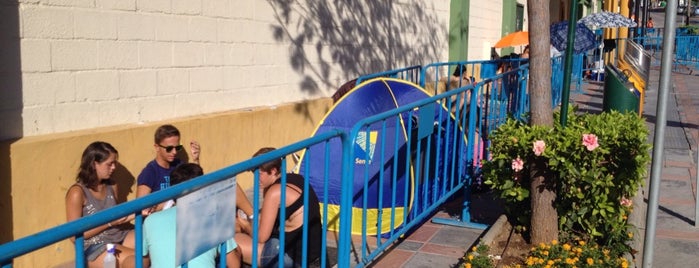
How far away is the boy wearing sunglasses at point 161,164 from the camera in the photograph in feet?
18.4

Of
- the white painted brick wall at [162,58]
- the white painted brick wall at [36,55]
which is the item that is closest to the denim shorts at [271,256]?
the white painted brick wall at [162,58]

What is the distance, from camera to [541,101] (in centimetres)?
529

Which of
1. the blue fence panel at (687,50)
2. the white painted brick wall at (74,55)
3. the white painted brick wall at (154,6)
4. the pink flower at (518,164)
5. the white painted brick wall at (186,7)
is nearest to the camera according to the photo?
the pink flower at (518,164)

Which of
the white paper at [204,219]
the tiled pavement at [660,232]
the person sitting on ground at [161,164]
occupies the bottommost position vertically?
the tiled pavement at [660,232]

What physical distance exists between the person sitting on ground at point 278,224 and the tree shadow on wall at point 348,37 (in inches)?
159

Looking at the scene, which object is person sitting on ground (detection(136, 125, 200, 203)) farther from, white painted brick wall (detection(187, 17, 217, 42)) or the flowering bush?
the flowering bush

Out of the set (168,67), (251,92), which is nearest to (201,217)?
(168,67)

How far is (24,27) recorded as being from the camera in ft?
16.6

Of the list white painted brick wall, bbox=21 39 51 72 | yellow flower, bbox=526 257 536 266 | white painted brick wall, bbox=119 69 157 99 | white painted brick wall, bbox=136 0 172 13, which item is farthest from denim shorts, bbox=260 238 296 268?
white painted brick wall, bbox=136 0 172 13

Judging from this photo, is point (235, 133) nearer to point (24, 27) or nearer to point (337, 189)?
point (337, 189)

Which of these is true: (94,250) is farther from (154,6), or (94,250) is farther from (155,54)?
(154,6)

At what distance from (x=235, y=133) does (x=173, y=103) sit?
0.86 metres

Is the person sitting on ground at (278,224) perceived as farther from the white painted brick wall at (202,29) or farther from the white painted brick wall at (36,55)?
the white painted brick wall at (202,29)

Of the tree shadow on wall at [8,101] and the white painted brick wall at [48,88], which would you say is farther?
the white painted brick wall at [48,88]
